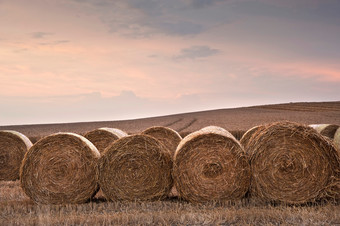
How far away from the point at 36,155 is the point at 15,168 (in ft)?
13.5

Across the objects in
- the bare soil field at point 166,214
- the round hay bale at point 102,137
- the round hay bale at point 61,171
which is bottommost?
the bare soil field at point 166,214

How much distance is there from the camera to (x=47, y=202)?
7.41 meters

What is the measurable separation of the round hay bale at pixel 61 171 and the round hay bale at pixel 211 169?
1684 mm

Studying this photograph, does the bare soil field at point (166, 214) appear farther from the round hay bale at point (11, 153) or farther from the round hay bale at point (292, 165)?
the round hay bale at point (11, 153)

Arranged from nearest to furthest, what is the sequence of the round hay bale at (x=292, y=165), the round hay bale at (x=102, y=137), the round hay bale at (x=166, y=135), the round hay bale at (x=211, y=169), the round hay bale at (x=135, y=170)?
1. the round hay bale at (x=292, y=165)
2. the round hay bale at (x=211, y=169)
3. the round hay bale at (x=135, y=170)
4. the round hay bale at (x=102, y=137)
5. the round hay bale at (x=166, y=135)

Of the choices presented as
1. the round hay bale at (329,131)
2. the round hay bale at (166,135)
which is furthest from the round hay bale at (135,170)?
the round hay bale at (329,131)

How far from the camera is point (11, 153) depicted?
1130 centimetres

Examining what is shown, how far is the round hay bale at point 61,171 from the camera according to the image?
742cm

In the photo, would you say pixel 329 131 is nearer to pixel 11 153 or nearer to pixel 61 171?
pixel 61 171

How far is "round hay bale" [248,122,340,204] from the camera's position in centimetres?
690

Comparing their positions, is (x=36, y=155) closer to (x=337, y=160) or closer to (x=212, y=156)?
(x=212, y=156)

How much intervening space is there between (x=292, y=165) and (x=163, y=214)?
2.61 m

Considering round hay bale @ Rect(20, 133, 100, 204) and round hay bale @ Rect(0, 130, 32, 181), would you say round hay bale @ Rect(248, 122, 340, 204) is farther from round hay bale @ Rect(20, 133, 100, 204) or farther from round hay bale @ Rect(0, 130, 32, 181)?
round hay bale @ Rect(0, 130, 32, 181)

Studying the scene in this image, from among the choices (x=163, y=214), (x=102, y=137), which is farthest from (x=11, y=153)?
(x=163, y=214)
